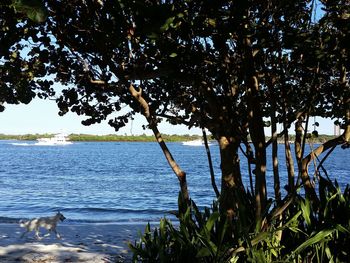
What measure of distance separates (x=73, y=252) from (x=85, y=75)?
322 cm

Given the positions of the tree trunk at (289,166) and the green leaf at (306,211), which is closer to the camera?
the green leaf at (306,211)

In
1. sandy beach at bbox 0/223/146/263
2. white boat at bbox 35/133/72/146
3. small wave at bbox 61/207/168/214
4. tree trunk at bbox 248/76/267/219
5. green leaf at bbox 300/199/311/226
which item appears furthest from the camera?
white boat at bbox 35/133/72/146

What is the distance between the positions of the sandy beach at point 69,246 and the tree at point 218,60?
2222mm

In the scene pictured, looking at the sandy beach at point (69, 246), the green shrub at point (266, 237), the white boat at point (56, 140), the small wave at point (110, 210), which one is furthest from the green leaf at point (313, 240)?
the white boat at point (56, 140)

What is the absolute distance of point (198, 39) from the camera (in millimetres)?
4746

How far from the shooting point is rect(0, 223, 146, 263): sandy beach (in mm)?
6691

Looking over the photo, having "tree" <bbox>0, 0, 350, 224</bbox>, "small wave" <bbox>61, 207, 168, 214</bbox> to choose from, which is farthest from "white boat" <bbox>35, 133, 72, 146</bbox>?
"tree" <bbox>0, 0, 350, 224</bbox>

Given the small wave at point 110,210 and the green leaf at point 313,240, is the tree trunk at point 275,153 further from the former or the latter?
the small wave at point 110,210

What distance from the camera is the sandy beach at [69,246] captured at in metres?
6.69

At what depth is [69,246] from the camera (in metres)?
8.13

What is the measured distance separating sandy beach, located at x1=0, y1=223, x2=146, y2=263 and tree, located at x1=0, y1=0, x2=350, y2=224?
2222 millimetres

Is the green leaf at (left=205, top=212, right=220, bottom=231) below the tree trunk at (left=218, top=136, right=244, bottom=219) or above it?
below

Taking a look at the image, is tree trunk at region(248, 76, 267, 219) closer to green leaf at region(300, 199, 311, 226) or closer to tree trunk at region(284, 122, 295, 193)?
tree trunk at region(284, 122, 295, 193)

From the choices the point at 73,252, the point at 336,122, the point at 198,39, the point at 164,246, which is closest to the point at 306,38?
the point at 198,39
